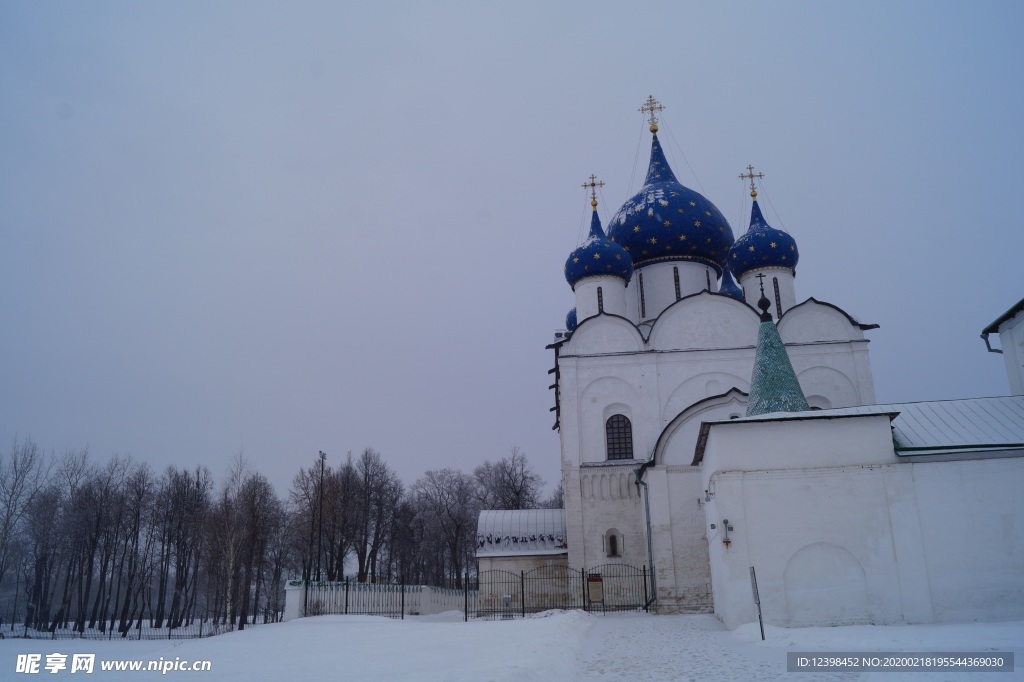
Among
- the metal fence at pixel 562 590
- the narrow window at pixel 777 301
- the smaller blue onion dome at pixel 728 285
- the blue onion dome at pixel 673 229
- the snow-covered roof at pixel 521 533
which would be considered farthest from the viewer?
the smaller blue onion dome at pixel 728 285

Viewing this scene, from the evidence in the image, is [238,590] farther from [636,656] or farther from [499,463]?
[636,656]

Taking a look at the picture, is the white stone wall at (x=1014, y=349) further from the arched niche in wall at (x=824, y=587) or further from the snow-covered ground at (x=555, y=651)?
the snow-covered ground at (x=555, y=651)

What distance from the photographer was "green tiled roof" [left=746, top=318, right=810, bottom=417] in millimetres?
14797

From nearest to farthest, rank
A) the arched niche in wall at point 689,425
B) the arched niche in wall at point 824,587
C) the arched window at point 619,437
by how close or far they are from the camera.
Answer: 1. the arched niche in wall at point 824,587
2. the arched niche in wall at point 689,425
3. the arched window at point 619,437

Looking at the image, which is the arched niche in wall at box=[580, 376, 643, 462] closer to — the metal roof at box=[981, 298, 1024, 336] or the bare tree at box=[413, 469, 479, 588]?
the metal roof at box=[981, 298, 1024, 336]

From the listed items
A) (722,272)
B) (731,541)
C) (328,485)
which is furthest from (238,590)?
(731,541)

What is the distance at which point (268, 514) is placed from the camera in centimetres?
3456

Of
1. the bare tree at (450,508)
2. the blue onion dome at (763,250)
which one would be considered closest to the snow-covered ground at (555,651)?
the blue onion dome at (763,250)

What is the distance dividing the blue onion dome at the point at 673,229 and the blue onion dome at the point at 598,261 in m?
1.45

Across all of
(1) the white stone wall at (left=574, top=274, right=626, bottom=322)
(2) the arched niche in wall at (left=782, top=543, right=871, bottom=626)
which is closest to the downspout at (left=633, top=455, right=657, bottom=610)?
(1) the white stone wall at (left=574, top=274, right=626, bottom=322)

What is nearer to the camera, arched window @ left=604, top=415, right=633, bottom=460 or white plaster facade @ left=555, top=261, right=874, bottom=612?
white plaster facade @ left=555, top=261, right=874, bottom=612

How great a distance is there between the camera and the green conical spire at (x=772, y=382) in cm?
1480

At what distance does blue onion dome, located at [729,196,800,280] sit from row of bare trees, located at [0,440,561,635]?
57.7 ft

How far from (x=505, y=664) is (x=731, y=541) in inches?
247
